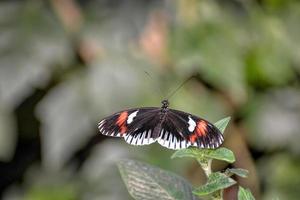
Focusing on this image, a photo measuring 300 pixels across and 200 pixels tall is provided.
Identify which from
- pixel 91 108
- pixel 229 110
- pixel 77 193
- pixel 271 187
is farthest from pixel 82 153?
pixel 271 187

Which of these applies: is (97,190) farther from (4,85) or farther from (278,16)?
(278,16)

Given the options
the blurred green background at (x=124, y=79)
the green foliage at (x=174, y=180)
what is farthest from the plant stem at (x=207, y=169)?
the blurred green background at (x=124, y=79)

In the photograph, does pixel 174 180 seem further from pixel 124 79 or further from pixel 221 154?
pixel 124 79

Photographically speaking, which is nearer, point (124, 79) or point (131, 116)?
point (131, 116)

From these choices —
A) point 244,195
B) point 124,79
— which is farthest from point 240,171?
point 124,79

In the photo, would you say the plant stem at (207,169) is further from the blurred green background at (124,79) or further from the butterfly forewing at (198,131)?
the blurred green background at (124,79)
